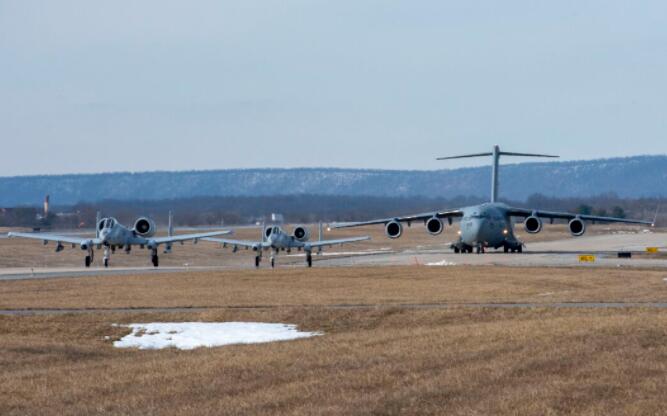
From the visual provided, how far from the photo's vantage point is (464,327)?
93.7 ft

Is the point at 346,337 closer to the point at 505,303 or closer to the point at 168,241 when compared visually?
the point at 505,303

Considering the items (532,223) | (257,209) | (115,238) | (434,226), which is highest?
(257,209)

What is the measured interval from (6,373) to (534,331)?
1070 cm

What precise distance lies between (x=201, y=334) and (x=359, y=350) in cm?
748

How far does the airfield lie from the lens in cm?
1839

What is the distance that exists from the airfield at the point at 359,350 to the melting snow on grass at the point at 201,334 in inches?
32.6

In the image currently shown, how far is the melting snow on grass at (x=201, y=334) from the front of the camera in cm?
2944

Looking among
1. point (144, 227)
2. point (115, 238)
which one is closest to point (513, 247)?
point (144, 227)

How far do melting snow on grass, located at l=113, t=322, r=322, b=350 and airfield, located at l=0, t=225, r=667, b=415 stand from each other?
2.72 feet

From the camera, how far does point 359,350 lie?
24.8 meters

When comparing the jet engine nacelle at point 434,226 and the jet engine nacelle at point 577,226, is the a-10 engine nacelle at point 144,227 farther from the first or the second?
the jet engine nacelle at point 577,226

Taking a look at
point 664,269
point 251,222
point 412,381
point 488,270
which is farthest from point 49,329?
point 251,222

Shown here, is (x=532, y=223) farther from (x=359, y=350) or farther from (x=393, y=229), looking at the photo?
(x=359, y=350)

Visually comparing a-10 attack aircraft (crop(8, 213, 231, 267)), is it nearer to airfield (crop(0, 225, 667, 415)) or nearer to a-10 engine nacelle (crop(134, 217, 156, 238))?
a-10 engine nacelle (crop(134, 217, 156, 238))
